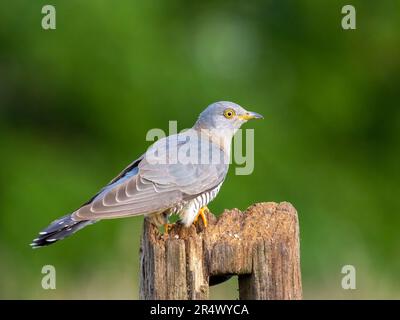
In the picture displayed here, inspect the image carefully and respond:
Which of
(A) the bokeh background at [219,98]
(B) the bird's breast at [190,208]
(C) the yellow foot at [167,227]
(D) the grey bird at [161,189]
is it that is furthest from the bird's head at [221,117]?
(A) the bokeh background at [219,98]

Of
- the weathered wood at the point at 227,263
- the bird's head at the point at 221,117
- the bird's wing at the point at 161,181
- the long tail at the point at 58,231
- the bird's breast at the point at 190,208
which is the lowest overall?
the weathered wood at the point at 227,263

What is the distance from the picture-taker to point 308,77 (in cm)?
894

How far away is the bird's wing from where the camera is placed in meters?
3.77

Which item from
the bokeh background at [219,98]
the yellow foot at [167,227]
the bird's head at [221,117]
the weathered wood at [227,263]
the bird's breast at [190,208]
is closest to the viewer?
the weathered wood at [227,263]

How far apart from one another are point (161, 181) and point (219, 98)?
179 inches

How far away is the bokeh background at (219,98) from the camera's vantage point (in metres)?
7.97

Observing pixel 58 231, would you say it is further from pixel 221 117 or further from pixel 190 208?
pixel 221 117

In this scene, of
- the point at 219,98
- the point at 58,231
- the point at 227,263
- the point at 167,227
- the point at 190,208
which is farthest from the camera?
the point at 219,98

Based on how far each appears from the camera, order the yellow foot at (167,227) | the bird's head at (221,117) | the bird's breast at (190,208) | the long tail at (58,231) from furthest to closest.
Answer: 1. the bird's head at (221,117)
2. the bird's breast at (190,208)
3. the yellow foot at (167,227)
4. the long tail at (58,231)

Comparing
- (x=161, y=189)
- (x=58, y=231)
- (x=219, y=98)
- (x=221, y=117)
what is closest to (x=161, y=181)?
(x=161, y=189)

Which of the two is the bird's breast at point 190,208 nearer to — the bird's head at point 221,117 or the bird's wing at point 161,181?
the bird's wing at point 161,181

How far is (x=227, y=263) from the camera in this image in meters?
3.28

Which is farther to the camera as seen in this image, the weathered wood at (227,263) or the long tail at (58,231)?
the long tail at (58,231)

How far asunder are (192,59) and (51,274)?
130 inches
